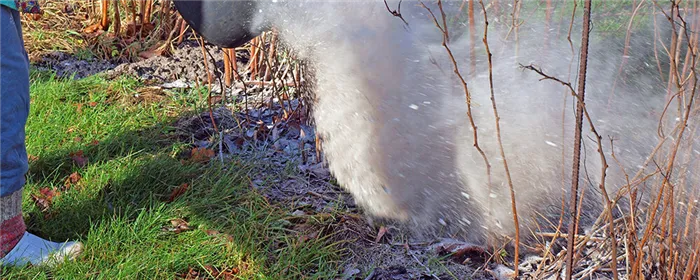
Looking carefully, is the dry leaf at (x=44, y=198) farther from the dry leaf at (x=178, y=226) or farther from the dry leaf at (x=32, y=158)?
the dry leaf at (x=178, y=226)

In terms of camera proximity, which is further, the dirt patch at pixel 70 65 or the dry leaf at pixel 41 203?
the dirt patch at pixel 70 65

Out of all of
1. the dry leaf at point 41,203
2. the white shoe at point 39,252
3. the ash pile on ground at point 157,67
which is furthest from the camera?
the ash pile on ground at point 157,67

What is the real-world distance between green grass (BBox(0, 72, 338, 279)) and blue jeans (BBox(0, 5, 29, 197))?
32 centimetres

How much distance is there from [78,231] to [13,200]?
0.25 meters

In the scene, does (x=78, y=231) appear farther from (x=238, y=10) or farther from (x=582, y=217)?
(x=582, y=217)

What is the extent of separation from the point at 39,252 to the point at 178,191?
0.57 meters

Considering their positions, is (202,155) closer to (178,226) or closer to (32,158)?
(178,226)

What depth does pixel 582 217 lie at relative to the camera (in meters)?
2.37

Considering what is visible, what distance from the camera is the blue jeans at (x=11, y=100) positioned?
2.07 meters

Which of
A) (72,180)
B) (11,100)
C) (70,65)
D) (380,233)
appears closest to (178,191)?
(72,180)

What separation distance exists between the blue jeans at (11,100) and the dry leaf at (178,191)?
1.82 ft

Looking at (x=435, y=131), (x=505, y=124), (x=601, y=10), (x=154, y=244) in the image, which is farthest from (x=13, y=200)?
(x=601, y=10)

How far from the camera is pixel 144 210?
2385 mm

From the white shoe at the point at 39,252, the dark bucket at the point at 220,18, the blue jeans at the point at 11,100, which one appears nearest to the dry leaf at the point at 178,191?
the white shoe at the point at 39,252
